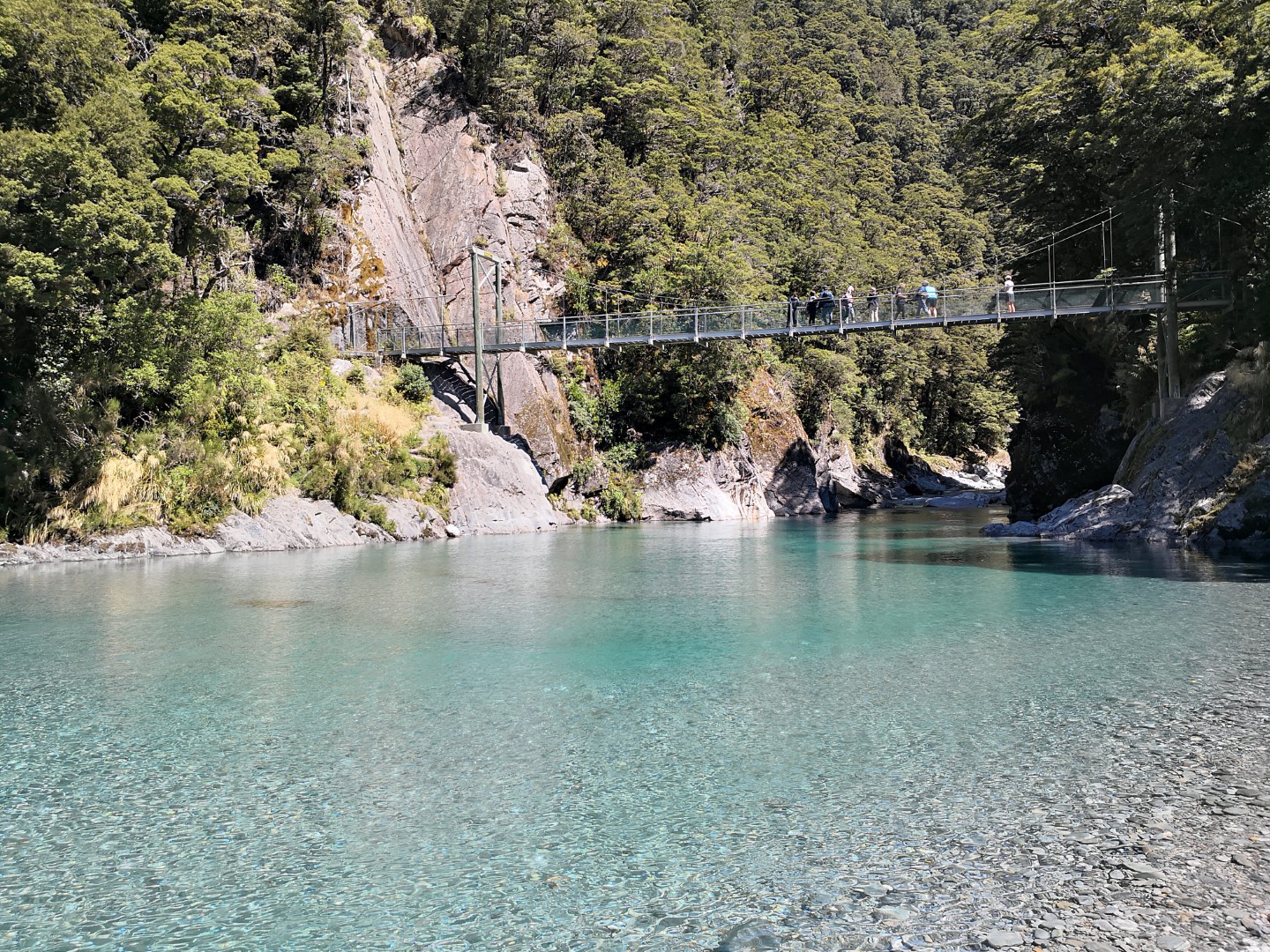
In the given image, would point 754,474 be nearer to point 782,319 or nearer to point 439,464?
point 782,319

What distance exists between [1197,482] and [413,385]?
20.9 m

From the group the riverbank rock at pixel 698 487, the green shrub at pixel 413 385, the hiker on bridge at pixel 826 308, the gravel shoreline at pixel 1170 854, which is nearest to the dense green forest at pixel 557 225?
the riverbank rock at pixel 698 487

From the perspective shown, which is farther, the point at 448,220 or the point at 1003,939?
the point at 448,220

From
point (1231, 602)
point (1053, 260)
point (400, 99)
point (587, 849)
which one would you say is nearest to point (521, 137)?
point (400, 99)

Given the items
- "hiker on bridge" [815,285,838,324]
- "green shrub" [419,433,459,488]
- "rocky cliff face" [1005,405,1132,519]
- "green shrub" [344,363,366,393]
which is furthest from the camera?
"hiker on bridge" [815,285,838,324]

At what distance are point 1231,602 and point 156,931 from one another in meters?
11.4

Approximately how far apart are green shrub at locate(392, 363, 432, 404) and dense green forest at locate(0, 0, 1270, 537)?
5.61 ft

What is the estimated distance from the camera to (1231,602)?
36.2 ft

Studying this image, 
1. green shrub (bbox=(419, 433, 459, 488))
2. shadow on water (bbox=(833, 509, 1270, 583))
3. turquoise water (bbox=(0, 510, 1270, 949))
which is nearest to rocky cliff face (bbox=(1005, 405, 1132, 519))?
shadow on water (bbox=(833, 509, 1270, 583))

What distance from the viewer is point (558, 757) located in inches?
223

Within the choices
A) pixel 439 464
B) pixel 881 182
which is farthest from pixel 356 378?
pixel 881 182

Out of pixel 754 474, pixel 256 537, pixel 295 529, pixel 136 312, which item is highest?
pixel 136 312

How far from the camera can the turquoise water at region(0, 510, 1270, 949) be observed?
376cm

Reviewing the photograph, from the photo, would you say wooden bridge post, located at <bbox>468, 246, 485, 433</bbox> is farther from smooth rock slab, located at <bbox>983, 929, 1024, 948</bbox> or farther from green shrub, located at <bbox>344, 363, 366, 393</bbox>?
smooth rock slab, located at <bbox>983, 929, 1024, 948</bbox>
